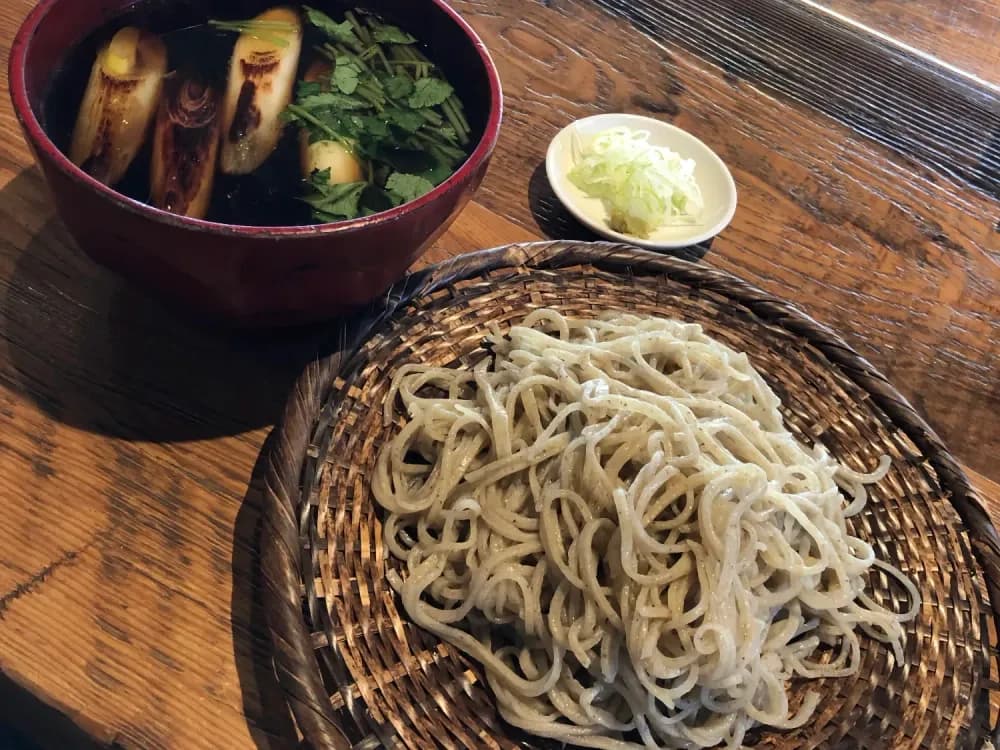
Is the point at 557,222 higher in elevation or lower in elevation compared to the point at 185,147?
lower

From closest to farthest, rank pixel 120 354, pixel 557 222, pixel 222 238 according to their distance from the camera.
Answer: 1. pixel 222 238
2. pixel 120 354
3. pixel 557 222

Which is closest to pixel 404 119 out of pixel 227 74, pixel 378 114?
pixel 378 114

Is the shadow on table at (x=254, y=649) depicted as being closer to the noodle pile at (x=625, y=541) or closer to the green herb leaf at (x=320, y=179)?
the noodle pile at (x=625, y=541)

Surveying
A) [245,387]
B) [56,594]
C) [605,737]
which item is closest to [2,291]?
[245,387]

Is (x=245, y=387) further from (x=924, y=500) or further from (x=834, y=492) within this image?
(x=924, y=500)

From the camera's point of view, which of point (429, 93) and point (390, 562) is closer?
point (390, 562)

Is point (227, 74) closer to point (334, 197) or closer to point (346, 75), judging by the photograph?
point (346, 75)

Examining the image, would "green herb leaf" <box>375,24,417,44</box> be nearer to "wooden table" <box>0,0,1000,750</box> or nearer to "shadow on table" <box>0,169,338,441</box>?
"wooden table" <box>0,0,1000,750</box>
